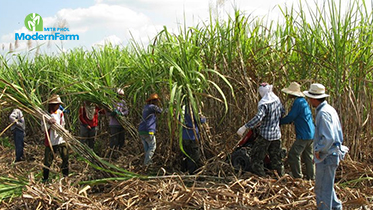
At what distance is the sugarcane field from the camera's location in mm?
3539

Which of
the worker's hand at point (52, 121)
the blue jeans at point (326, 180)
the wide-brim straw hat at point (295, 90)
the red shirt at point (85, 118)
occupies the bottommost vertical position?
the blue jeans at point (326, 180)

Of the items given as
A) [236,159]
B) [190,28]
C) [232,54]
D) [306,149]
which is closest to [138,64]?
[190,28]

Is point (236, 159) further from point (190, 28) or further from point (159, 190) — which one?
point (190, 28)

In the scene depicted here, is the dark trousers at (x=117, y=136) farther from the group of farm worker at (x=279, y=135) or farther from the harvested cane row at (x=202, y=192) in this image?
the harvested cane row at (x=202, y=192)

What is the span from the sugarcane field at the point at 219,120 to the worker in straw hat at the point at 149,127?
0.04 feet

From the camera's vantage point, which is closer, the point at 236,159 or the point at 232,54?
the point at 236,159

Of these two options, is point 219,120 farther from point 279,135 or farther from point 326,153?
point 326,153

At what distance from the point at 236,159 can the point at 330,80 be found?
4.80 feet

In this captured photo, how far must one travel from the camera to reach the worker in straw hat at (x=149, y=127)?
4641mm

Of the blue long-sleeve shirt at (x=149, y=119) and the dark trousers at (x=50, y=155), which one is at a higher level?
the blue long-sleeve shirt at (x=149, y=119)

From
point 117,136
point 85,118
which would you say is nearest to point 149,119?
point 117,136

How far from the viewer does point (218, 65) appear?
4438 millimetres

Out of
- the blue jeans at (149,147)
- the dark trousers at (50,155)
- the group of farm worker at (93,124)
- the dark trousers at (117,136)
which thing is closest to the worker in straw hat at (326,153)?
the group of farm worker at (93,124)

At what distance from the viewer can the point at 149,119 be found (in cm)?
473
